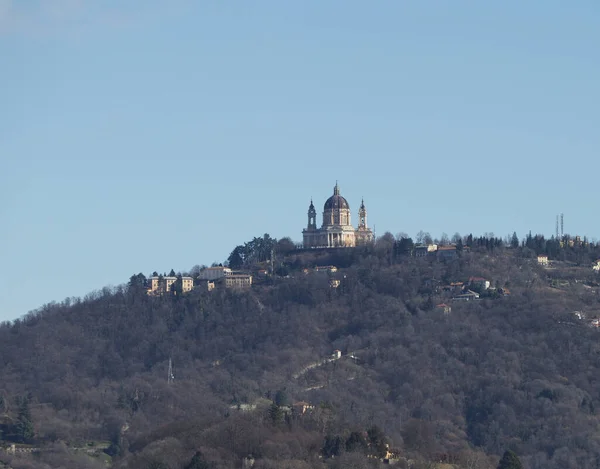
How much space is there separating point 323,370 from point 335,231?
29066mm

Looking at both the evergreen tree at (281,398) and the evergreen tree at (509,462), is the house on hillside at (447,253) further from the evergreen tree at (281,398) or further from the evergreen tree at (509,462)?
the evergreen tree at (509,462)

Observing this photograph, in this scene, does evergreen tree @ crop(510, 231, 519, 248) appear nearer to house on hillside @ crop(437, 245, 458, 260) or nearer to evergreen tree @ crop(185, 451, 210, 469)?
house on hillside @ crop(437, 245, 458, 260)

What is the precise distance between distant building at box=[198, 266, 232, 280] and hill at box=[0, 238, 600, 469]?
13.9ft

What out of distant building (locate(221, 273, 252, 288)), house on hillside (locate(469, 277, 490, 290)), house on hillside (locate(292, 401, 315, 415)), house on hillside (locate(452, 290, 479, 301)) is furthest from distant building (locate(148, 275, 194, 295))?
house on hillside (locate(292, 401, 315, 415))

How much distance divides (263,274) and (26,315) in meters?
20.7

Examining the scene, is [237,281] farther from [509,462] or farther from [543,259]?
[509,462]

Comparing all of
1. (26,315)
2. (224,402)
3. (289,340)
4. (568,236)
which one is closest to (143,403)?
(224,402)

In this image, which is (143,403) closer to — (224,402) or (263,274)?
(224,402)

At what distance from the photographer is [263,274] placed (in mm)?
154375

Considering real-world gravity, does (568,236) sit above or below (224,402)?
above

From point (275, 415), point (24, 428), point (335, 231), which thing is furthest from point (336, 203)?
point (275, 415)

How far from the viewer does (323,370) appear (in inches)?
5202

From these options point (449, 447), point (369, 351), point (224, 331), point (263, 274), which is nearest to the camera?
point (449, 447)

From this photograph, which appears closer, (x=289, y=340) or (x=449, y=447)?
(x=449, y=447)
